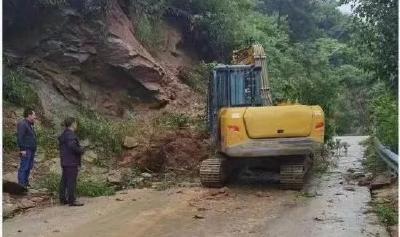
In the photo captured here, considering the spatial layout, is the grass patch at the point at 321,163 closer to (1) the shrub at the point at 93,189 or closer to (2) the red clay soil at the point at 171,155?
(2) the red clay soil at the point at 171,155

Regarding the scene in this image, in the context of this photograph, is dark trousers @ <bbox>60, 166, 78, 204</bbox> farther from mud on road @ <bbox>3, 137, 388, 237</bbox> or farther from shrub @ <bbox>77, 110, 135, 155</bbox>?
shrub @ <bbox>77, 110, 135, 155</bbox>

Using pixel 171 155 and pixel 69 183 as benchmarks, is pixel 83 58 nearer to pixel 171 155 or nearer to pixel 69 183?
pixel 171 155

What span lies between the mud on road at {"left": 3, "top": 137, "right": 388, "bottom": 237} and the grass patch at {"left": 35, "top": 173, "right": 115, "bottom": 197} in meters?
0.35

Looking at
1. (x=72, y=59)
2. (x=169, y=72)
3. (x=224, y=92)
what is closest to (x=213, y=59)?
(x=169, y=72)

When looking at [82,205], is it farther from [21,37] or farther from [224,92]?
[21,37]

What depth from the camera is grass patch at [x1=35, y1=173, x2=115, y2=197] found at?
10.8m

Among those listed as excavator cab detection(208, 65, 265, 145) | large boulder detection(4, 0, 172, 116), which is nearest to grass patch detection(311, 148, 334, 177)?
excavator cab detection(208, 65, 265, 145)

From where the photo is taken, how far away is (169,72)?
765 inches

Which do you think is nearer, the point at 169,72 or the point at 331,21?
the point at 169,72

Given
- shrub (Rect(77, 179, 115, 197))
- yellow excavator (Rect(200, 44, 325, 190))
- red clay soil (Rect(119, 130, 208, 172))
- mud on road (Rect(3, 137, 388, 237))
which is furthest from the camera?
red clay soil (Rect(119, 130, 208, 172))

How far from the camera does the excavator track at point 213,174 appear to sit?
36.9 ft

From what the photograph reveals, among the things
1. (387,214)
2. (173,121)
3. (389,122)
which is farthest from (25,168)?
(389,122)

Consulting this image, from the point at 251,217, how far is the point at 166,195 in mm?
2519

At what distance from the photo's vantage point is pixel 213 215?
864 cm
